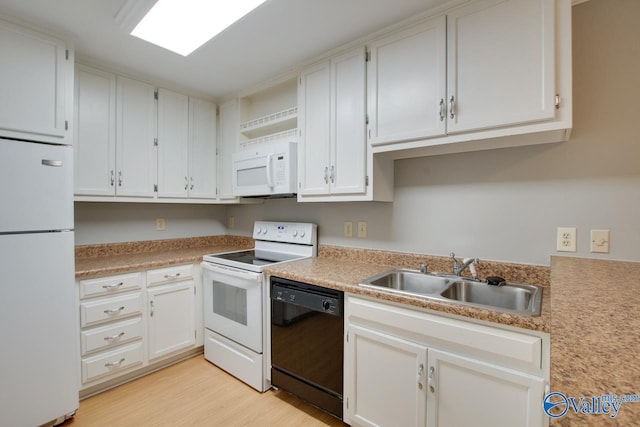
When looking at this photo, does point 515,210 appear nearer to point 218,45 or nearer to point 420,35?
point 420,35

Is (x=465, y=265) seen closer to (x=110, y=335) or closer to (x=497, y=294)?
(x=497, y=294)

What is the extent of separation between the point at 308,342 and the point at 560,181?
1.63m

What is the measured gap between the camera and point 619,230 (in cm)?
135

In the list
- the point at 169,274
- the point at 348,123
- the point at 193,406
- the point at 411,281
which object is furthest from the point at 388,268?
the point at 169,274

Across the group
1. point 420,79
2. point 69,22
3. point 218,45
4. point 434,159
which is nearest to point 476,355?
point 434,159

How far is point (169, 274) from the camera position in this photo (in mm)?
2246

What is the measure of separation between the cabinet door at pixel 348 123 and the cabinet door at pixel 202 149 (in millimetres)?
1439

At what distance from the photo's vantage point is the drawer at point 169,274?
2.16 m

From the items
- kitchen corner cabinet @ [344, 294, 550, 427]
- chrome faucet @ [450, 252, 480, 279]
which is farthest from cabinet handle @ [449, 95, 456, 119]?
kitchen corner cabinet @ [344, 294, 550, 427]

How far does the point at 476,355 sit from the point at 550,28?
1.42 metres

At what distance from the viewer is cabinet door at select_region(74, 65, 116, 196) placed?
6.77 feet

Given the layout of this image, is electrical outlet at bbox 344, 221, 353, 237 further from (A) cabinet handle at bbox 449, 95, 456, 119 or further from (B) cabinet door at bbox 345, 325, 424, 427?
(A) cabinet handle at bbox 449, 95, 456, 119

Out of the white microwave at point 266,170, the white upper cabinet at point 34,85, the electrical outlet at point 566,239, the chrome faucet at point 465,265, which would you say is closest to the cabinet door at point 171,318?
the white microwave at point 266,170

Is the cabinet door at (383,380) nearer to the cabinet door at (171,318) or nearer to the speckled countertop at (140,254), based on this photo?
the cabinet door at (171,318)
